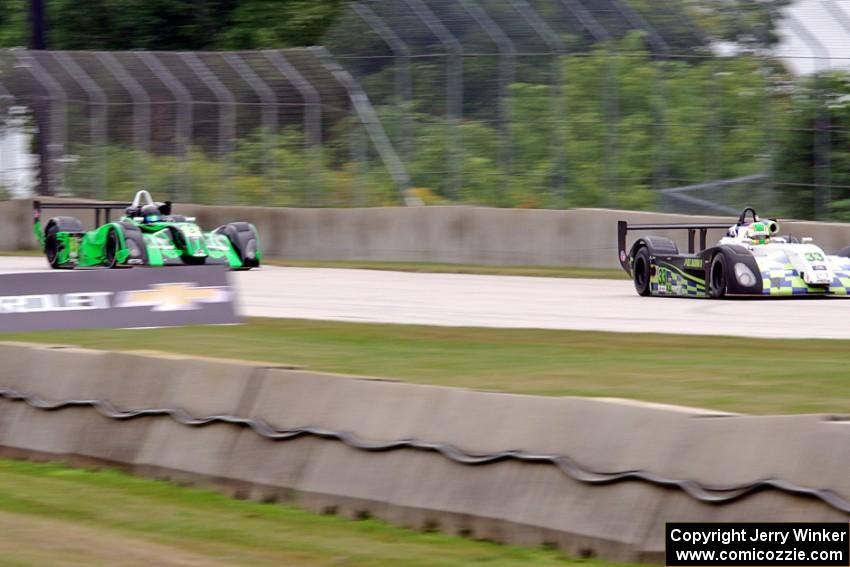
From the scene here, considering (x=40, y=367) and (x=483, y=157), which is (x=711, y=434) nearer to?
(x=40, y=367)

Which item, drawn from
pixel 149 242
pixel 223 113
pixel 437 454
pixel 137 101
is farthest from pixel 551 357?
pixel 137 101

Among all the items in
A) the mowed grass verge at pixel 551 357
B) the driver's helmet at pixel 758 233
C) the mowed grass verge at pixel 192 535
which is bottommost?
the mowed grass verge at pixel 192 535

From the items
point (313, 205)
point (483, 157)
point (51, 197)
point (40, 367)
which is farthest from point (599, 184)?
point (40, 367)

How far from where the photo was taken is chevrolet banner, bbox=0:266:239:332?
1207cm

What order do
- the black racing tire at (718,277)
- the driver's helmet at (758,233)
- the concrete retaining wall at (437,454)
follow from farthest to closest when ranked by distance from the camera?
the driver's helmet at (758,233) < the black racing tire at (718,277) < the concrete retaining wall at (437,454)

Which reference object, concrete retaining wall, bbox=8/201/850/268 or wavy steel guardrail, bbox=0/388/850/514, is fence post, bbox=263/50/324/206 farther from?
wavy steel guardrail, bbox=0/388/850/514

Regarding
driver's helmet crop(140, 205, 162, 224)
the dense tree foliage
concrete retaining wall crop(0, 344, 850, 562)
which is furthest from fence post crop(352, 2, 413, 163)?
concrete retaining wall crop(0, 344, 850, 562)

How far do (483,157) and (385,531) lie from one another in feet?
68.3

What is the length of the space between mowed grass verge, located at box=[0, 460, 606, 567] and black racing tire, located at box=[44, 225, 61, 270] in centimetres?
1814

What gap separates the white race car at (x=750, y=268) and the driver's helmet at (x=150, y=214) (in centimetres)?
885

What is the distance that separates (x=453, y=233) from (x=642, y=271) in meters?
8.01

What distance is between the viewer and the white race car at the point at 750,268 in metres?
17.8

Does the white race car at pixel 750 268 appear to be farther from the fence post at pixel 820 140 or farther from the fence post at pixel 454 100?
the fence post at pixel 454 100

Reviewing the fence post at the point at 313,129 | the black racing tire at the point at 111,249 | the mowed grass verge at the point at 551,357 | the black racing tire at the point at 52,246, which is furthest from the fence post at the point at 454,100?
the mowed grass verge at the point at 551,357
